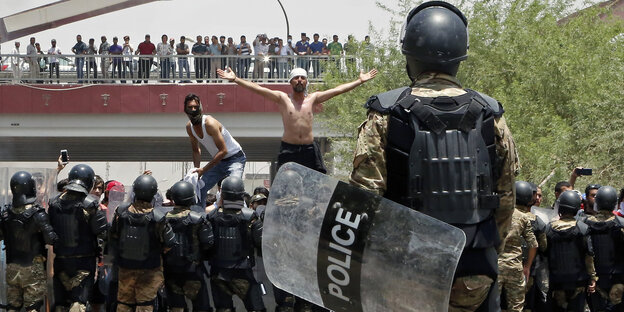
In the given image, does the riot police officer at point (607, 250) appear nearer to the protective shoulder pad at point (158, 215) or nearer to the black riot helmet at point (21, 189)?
the protective shoulder pad at point (158, 215)

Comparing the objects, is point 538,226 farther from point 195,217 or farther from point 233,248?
point 195,217

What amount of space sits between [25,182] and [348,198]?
21.2 ft

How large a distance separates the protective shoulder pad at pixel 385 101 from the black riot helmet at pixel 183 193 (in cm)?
540

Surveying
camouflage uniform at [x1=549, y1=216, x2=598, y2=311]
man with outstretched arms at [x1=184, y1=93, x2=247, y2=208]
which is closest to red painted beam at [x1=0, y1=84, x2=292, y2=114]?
man with outstretched arms at [x1=184, y1=93, x2=247, y2=208]

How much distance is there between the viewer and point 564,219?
34.2ft

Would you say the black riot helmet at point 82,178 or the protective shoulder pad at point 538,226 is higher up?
the black riot helmet at point 82,178

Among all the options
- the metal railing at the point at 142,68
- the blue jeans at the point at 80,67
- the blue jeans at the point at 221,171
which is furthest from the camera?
the blue jeans at the point at 80,67

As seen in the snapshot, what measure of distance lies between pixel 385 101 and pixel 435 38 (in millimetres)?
387

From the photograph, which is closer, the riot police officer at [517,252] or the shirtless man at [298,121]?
the riot police officer at [517,252]

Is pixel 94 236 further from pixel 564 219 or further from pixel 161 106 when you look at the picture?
pixel 161 106

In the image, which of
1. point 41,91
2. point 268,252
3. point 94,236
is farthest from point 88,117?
point 268,252

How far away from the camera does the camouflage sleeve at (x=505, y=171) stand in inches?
187

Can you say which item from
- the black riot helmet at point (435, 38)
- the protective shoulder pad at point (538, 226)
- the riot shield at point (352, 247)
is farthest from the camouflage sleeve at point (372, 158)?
the protective shoulder pad at point (538, 226)

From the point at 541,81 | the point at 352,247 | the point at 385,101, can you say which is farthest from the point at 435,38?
the point at 541,81
